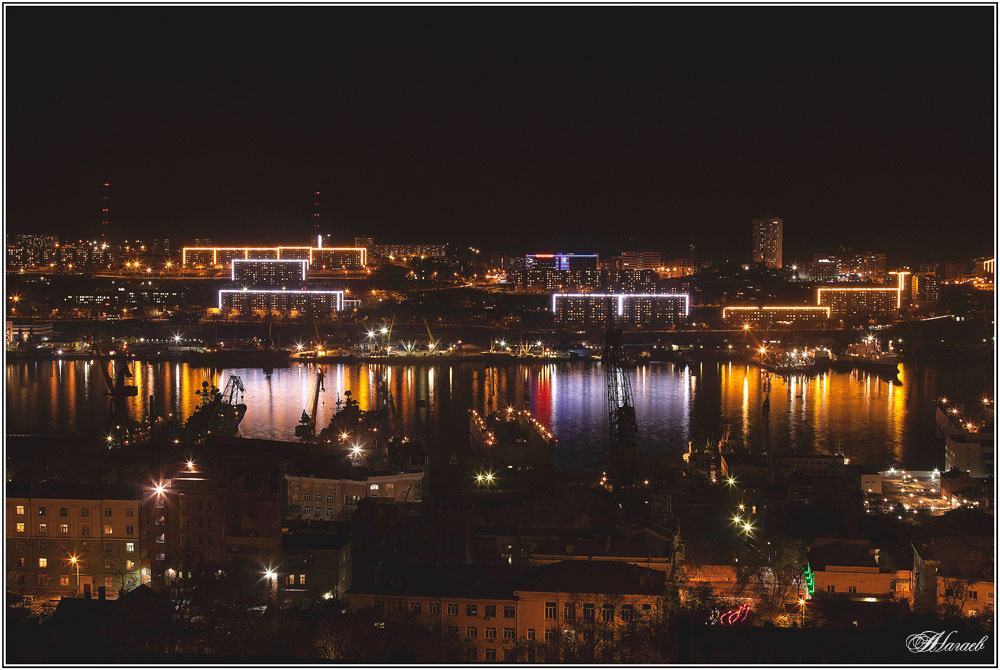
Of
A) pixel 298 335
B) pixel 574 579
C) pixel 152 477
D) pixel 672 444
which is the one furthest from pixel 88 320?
pixel 574 579

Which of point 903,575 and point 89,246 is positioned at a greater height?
point 89,246

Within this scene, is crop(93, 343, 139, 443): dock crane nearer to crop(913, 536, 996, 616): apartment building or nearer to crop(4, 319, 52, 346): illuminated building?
crop(4, 319, 52, 346): illuminated building

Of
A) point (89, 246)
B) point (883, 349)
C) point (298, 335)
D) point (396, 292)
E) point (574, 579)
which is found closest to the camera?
point (574, 579)

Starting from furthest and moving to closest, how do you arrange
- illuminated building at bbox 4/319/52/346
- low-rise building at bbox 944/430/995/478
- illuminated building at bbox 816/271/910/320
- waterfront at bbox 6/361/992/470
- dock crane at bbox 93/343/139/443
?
illuminated building at bbox 816/271/910/320 → illuminated building at bbox 4/319/52/346 → waterfront at bbox 6/361/992/470 → dock crane at bbox 93/343/139/443 → low-rise building at bbox 944/430/995/478

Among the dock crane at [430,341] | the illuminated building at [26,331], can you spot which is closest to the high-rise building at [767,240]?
the dock crane at [430,341]

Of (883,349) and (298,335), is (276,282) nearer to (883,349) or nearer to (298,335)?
(298,335)

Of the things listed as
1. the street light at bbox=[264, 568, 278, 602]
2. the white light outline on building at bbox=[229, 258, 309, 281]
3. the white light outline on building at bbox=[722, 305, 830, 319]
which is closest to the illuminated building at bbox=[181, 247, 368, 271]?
the white light outline on building at bbox=[229, 258, 309, 281]

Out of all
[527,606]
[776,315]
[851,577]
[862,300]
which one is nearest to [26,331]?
[776,315]
